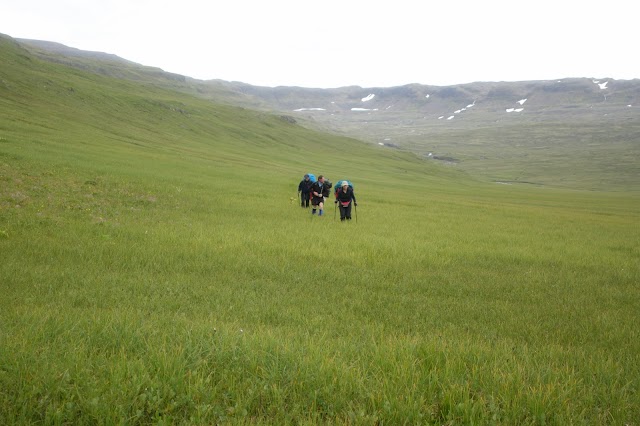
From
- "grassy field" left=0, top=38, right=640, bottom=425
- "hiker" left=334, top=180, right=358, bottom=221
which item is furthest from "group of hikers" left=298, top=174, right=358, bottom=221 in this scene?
"grassy field" left=0, top=38, right=640, bottom=425

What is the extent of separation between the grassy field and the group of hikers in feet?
3.89

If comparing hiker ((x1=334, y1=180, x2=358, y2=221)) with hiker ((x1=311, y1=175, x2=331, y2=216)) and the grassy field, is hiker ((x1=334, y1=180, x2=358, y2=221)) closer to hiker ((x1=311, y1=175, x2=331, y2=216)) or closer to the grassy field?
the grassy field

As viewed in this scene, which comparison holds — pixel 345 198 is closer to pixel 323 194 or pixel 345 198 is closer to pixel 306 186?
pixel 323 194

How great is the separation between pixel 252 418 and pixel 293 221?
15.9m

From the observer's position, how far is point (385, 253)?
13422 mm

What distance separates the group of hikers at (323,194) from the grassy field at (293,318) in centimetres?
119

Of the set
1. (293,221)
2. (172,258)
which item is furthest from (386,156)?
(172,258)

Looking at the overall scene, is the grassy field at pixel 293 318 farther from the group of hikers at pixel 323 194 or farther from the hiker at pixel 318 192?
the hiker at pixel 318 192

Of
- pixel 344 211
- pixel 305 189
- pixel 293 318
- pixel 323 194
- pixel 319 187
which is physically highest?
pixel 319 187

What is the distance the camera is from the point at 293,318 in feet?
23.7

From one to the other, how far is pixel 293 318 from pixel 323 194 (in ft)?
49.5

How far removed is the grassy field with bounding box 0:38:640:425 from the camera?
3934mm

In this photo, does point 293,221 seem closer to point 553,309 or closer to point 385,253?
point 385,253

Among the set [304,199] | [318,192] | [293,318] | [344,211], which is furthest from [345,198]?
[293,318]
